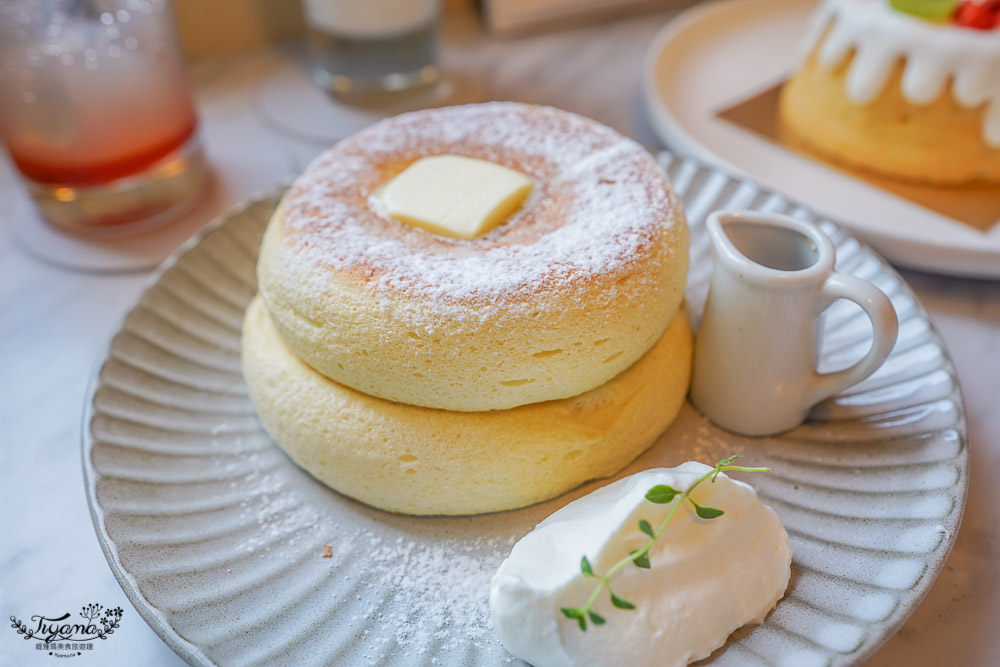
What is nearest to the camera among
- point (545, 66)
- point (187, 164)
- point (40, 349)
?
point (40, 349)

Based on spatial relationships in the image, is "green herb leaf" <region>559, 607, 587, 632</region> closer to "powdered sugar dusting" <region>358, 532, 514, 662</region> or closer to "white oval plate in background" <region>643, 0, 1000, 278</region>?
"powdered sugar dusting" <region>358, 532, 514, 662</region>

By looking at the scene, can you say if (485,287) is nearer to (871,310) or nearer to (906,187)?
(871,310)

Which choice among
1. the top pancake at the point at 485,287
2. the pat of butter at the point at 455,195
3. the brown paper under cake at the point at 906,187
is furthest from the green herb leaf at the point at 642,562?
the brown paper under cake at the point at 906,187

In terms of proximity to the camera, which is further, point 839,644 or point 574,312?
point 574,312

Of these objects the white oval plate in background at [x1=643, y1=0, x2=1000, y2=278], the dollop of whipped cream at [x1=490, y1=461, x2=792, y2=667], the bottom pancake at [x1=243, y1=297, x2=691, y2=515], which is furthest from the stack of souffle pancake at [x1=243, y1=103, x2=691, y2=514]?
the white oval plate in background at [x1=643, y1=0, x2=1000, y2=278]

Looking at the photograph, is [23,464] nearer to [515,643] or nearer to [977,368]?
[515,643]

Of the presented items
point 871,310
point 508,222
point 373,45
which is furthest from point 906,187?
point 373,45

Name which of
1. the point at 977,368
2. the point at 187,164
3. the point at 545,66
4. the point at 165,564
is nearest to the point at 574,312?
the point at 165,564

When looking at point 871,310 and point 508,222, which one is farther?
point 508,222

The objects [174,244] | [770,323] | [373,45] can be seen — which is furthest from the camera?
[373,45]
